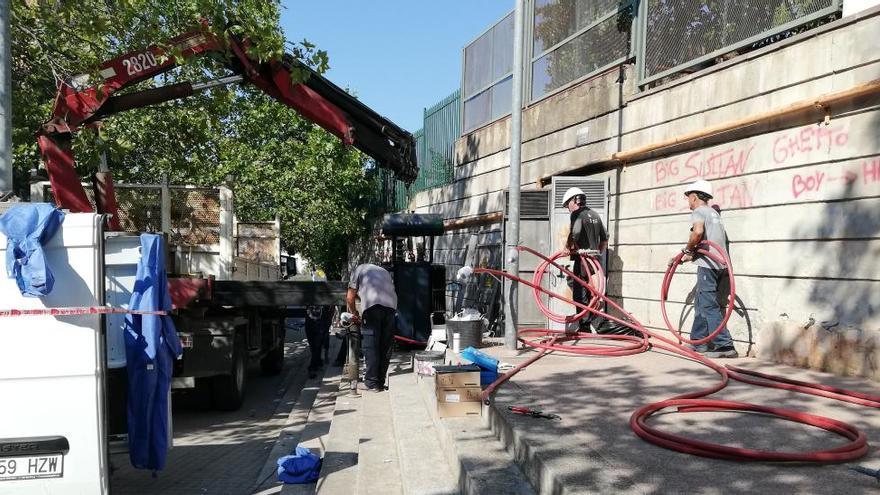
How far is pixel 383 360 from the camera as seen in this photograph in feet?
21.3

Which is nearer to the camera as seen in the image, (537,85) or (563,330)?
(563,330)

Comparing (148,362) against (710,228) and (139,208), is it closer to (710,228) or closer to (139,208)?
(139,208)

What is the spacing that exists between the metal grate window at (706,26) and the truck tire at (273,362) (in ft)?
23.0


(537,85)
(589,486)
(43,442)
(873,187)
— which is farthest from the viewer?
(537,85)

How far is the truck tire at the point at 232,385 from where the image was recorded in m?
7.30

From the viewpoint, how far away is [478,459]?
358 centimetres

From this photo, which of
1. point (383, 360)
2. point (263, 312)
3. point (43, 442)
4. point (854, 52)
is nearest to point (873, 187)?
point (854, 52)

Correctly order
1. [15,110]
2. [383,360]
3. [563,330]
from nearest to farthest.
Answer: [383,360]
[563,330]
[15,110]

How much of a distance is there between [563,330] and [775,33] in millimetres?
3937

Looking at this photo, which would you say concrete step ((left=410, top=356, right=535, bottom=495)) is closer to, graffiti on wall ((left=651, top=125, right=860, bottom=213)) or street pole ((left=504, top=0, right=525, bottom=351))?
street pole ((left=504, top=0, right=525, bottom=351))

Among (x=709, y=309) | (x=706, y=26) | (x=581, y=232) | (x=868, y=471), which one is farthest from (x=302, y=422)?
(x=706, y=26)

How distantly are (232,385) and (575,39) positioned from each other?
22.6 ft

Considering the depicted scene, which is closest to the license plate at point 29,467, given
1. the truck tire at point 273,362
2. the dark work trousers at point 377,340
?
the dark work trousers at point 377,340

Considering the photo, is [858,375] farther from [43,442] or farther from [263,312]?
[263,312]
